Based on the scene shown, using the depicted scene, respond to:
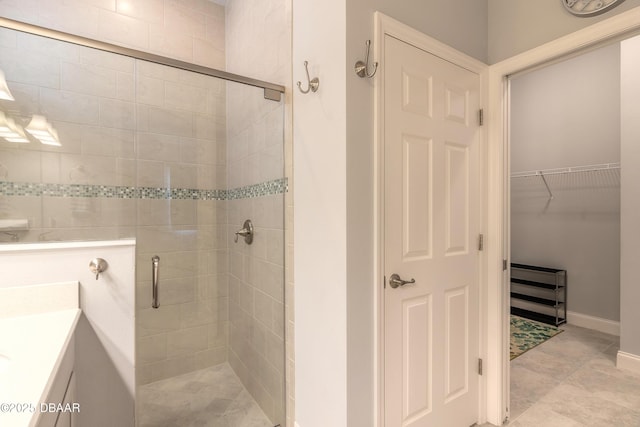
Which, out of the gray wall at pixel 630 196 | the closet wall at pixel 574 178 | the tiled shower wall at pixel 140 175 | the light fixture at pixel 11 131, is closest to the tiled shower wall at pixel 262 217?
the tiled shower wall at pixel 140 175

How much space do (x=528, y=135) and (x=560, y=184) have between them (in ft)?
2.41

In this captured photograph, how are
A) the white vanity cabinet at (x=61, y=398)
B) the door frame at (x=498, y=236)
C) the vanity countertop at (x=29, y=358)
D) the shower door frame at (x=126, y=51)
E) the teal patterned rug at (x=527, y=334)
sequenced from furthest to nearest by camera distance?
the teal patterned rug at (x=527, y=334) < the door frame at (x=498, y=236) < the shower door frame at (x=126, y=51) < the white vanity cabinet at (x=61, y=398) < the vanity countertop at (x=29, y=358)

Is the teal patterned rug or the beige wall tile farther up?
the beige wall tile

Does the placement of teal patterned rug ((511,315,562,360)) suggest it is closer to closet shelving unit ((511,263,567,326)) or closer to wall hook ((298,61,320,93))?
closet shelving unit ((511,263,567,326))

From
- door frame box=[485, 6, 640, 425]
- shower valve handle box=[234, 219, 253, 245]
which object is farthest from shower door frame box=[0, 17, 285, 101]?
door frame box=[485, 6, 640, 425]

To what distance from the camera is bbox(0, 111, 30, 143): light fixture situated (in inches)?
66.0

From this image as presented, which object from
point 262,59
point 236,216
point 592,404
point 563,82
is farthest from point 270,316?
point 563,82

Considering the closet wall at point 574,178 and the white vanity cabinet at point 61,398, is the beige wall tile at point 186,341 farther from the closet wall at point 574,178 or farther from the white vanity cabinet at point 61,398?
the closet wall at point 574,178

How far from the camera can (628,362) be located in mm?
2346

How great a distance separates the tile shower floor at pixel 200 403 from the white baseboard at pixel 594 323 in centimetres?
357

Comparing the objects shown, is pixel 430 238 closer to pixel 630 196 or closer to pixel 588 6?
pixel 588 6

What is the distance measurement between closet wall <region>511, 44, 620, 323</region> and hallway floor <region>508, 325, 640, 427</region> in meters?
0.76

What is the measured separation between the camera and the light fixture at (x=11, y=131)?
1677 mm

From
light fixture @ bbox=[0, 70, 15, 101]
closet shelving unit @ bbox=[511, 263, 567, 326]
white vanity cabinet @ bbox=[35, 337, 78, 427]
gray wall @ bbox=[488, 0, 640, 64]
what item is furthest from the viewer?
closet shelving unit @ bbox=[511, 263, 567, 326]
